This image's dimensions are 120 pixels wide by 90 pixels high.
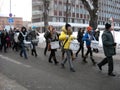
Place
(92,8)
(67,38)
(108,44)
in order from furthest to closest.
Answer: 1. (92,8)
2. (67,38)
3. (108,44)

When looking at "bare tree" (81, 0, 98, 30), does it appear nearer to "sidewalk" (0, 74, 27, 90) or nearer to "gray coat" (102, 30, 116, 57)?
"gray coat" (102, 30, 116, 57)

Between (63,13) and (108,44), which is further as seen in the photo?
(63,13)

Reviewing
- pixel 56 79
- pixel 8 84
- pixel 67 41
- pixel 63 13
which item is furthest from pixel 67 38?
pixel 63 13

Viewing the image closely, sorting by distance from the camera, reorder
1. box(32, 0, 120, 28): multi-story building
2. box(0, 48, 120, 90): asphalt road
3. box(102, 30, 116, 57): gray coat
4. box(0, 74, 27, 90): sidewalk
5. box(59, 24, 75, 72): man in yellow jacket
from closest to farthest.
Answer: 1. box(0, 74, 27, 90): sidewalk
2. box(0, 48, 120, 90): asphalt road
3. box(102, 30, 116, 57): gray coat
4. box(59, 24, 75, 72): man in yellow jacket
5. box(32, 0, 120, 28): multi-story building

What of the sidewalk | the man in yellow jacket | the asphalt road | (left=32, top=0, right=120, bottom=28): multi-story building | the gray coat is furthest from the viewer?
(left=32, top=0, right=120, bottom=28): multi-story building

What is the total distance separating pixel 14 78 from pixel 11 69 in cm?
256

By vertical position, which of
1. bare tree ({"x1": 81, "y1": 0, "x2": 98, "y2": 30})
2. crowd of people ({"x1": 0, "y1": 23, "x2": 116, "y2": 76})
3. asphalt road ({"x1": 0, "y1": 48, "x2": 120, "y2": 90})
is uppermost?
bare tree ({"x1": 81, "y1": 0, "x2": 98, "y2": 30})

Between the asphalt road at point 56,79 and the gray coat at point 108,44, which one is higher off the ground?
the gray coat at point 108,44

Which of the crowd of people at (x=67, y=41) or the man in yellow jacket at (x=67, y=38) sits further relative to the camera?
the man in yellow jacket at (x=67, y=38)

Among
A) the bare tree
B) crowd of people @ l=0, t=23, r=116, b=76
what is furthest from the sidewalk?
the bare tree

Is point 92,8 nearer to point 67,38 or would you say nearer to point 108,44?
point 67,38

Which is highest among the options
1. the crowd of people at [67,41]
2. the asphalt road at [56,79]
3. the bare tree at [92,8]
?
the bare tree at [92,8]

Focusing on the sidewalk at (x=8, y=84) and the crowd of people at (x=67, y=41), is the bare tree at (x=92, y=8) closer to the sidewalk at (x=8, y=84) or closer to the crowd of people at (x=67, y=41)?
the crowd of people at (x=67, y=41)

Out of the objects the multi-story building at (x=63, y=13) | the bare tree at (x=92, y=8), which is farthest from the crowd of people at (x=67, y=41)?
the multi-story building at (x=63, y=13)
